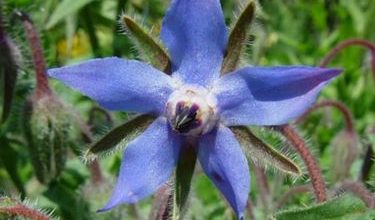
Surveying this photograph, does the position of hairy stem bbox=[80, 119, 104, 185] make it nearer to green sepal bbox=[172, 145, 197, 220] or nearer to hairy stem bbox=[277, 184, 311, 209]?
hairy stem bbox=[277, 184, 311, 209]

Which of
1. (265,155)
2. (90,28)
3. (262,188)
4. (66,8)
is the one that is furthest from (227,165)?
Result: (90,28)

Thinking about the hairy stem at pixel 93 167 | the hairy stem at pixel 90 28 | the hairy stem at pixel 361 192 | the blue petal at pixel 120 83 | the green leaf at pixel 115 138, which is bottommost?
the hairy stem at pixel 93 167

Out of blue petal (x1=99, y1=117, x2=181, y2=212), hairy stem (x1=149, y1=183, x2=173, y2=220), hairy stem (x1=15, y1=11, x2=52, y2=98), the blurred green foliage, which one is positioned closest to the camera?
blue petal (x1=99, y1=117, x2=181, y2=212)

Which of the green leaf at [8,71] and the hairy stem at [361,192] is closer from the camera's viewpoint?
the hairy stem at [361,192]

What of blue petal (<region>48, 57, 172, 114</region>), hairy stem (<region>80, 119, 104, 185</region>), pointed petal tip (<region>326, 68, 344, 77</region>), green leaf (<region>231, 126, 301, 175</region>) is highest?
pointed petal tip (<region>326, 68, 344, 77</region>)

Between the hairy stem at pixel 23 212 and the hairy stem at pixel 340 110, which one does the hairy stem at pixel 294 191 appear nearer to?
the hairy stem at pixel 340 110

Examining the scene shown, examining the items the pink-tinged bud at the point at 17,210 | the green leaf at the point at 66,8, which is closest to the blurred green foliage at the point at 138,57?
the green leaf at the point at 66,8

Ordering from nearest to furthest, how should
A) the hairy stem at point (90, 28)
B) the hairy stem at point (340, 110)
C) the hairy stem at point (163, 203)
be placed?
the hairy stem at point (163, 203) < the hairy stem at point (340, 110) < the hairy stem at point (90, 28)

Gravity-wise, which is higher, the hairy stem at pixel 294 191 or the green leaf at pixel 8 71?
the green leaf at pixel 8 71

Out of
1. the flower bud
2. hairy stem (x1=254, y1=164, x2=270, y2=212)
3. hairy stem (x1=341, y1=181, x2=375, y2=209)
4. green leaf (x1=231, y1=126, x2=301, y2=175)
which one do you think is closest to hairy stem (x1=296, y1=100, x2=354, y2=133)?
hairy stem (x1=254, y1=164, x2=270, y2=212)
